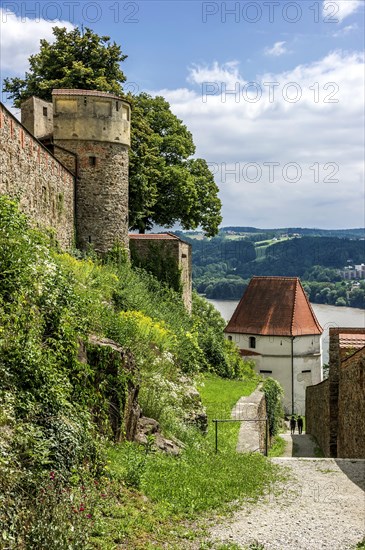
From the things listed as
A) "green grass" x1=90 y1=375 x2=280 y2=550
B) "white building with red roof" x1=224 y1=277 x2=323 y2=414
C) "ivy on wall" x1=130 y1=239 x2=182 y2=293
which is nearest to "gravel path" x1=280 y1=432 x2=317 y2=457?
"ivy on wall" x1=130 y1=239 x2=182 y2=293

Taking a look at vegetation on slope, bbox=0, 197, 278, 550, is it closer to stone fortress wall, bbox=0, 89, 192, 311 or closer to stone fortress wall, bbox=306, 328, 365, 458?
stone fortress wall, bbox=306, 328, 365, 458

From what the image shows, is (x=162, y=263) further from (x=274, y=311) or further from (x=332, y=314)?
(x=332, y=314)

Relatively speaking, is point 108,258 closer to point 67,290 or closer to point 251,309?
point 67,290

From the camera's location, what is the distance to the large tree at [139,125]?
26531 millimetres

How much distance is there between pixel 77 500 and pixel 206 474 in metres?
3.79

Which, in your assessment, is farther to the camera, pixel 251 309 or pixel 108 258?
pixel 251 309

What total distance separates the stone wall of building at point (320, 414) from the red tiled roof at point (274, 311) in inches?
448

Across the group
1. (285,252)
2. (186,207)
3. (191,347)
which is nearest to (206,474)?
(191,347)

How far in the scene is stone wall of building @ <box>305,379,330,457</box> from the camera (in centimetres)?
1816

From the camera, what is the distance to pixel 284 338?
37.0 m

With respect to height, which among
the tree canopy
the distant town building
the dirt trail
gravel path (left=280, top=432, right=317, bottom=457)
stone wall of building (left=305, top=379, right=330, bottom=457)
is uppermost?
the tree canopy

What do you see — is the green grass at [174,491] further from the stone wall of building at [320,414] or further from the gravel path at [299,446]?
the gravel path at [299,446]

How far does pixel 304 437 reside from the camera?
921 inches

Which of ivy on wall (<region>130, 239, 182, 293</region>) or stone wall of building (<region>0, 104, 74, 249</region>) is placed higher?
stone wall of building (<region>0, 104, 74, 249</region>)
